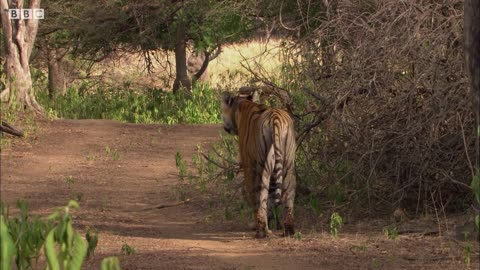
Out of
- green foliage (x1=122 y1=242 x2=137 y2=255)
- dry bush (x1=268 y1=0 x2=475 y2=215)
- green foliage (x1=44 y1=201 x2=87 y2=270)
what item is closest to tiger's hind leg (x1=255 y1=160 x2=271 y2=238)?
dry bush (x1=268 y1=0 x2=475 y2=215)

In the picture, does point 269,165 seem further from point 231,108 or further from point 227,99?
point 227,99

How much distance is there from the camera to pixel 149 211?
33.8 feet

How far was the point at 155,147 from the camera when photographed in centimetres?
1522

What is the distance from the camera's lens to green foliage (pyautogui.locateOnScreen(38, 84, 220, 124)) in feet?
64.3

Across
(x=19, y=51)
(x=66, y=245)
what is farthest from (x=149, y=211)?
(x=19, y=51)

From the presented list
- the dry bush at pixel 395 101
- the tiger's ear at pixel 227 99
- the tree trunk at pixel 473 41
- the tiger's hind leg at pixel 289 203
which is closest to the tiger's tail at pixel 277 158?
the tiger's hind leg at pixel 289 203

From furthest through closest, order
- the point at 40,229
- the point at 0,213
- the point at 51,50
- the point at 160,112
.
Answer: the point at 51,50 < the point at 160,112 < the point at 40,229 < the point at 0,213

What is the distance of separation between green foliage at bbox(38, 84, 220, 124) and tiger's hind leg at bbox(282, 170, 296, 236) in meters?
10.5

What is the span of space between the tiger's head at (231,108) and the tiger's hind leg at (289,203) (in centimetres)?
108

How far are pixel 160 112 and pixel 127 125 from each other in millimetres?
3358

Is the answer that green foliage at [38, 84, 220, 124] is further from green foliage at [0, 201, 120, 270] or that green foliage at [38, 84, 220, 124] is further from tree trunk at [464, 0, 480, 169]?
green foliage at [0, 201, 120, 270]

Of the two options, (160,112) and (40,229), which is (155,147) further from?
(40,229)

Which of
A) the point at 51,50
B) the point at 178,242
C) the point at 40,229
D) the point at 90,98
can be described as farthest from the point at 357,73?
the point at 51,50

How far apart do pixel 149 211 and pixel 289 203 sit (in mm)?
2319
